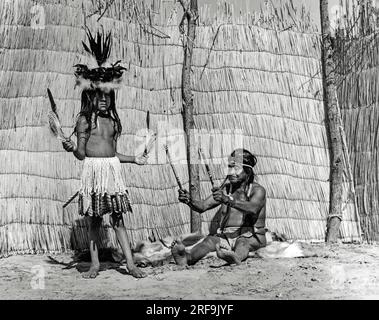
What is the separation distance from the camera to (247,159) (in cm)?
634

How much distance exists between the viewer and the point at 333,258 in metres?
6.05

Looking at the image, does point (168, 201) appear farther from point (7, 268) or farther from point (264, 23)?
point (264, 23)

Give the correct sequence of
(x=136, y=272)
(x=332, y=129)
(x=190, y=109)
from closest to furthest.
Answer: (x=136, y=272)
(x=190, y=109)
(x=332, y=129)

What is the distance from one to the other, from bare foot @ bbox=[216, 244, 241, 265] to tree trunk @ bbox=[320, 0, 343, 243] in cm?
171

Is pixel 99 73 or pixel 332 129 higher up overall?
pixel 99 73

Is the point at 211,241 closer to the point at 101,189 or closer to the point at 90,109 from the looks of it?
the point at 101,189

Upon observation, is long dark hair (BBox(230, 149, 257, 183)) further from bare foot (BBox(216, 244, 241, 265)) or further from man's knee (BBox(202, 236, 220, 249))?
bare foot (BBox(216, 244, 241, 265))

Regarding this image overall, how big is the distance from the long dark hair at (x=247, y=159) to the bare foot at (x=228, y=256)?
1.01 m

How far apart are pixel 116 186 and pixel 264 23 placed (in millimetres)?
2892

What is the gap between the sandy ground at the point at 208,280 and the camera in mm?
4766

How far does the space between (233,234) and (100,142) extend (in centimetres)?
155

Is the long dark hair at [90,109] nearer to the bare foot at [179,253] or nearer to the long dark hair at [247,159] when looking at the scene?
the bare foot at [179,253]

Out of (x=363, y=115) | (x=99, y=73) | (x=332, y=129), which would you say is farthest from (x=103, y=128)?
(x=363, y=115)
